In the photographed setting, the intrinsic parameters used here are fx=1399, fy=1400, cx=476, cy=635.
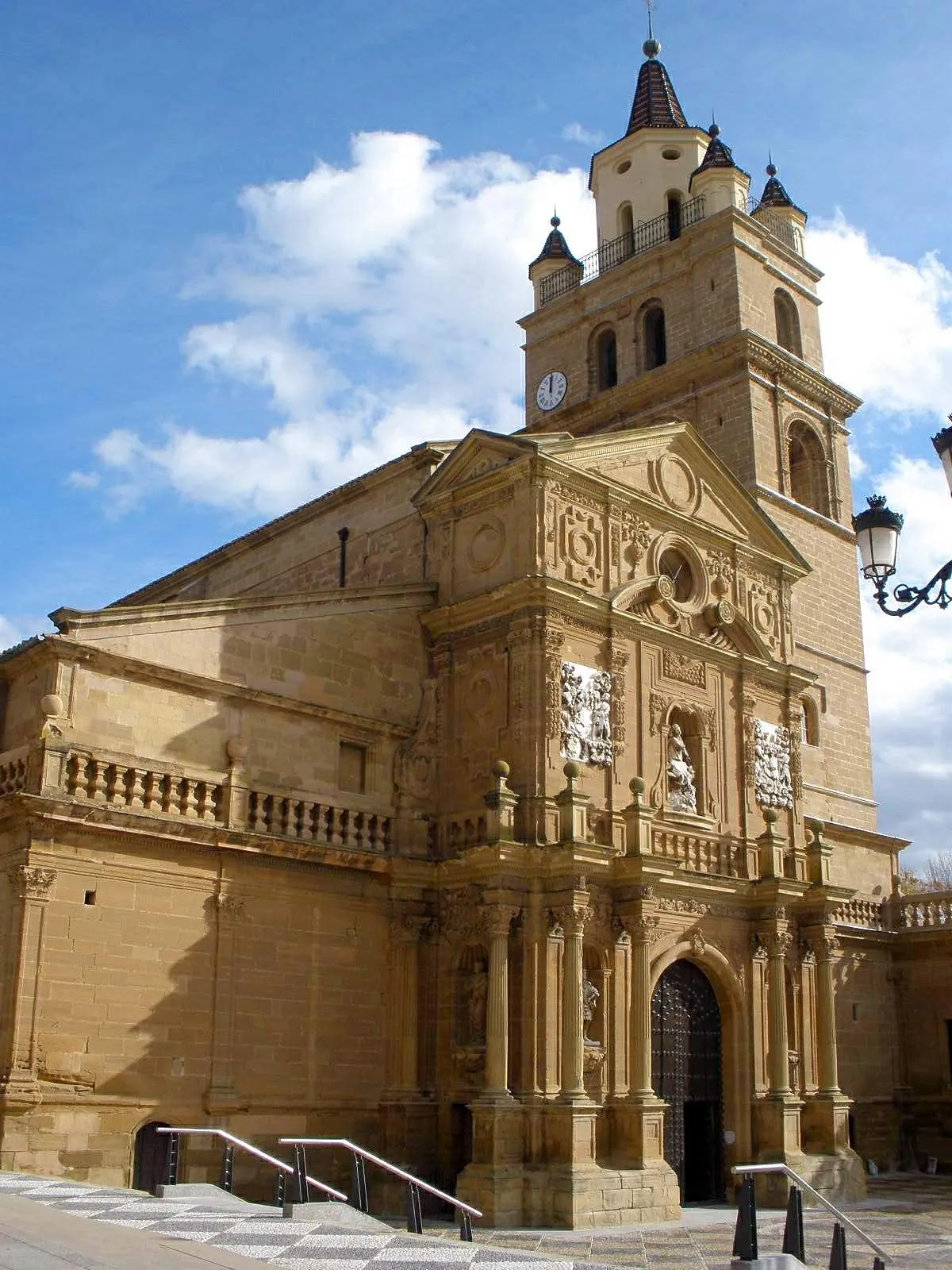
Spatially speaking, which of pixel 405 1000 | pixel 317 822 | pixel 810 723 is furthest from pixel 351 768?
pixel 810 723

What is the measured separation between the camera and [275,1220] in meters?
13.7

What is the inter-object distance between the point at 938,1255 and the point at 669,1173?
4.39 metres

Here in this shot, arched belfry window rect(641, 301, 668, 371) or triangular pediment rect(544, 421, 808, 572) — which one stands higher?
arched belfry window rect(641, 301, 668, 371)

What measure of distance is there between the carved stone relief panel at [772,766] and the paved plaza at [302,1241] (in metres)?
8.14

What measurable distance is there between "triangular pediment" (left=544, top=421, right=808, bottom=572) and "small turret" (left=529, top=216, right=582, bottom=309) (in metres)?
15.3

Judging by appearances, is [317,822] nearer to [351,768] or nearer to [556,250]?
[351,768]

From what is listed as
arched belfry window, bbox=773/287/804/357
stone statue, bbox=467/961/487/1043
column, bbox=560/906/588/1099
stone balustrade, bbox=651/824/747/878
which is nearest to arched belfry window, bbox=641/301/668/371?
arched belfry window, bbox=773/287/804/357

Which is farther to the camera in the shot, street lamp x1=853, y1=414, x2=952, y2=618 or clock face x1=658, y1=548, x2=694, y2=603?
clock face x1=658, y1=548, x2=694, y2=603

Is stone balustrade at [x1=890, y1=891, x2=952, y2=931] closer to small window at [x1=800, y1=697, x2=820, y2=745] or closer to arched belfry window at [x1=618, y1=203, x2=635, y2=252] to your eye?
small window at [x1=800, y1=697, x2=820, y2=745]

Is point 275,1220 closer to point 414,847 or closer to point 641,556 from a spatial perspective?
point 414,847

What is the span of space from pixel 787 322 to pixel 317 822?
75.9 feet

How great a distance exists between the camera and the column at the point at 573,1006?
21078 millimetres

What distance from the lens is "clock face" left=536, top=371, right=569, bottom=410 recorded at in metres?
40.3

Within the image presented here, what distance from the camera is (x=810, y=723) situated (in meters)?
33.9
